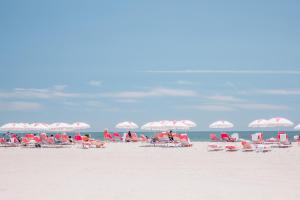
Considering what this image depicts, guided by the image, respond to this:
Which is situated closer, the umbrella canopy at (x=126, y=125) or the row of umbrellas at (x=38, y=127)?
the row of umbrellas at (x=38, y=127)

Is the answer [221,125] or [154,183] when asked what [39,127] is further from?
[154,183]

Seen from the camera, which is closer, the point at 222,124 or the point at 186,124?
the point at 186,124

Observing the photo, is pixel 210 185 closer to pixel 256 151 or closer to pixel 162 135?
pixel 256 151

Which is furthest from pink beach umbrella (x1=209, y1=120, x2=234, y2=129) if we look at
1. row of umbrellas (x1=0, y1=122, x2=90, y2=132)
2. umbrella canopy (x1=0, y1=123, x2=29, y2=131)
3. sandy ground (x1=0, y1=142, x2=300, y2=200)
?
sandy ground (x1=0, y1=142, x2=300, y2=200)

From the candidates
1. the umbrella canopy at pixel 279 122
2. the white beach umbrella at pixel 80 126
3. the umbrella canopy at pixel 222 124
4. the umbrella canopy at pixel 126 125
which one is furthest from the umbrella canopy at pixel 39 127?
the umbrella canopy at pixel 279 122

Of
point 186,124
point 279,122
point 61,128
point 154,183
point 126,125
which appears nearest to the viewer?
point 154,183

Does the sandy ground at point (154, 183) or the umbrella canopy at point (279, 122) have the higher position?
the umbrella canopy at point (279, 122)

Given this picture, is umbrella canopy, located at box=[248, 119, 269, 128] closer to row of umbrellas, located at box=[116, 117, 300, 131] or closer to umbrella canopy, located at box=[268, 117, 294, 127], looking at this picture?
row of umbrellas, located at box=[116, 117, 300, 131]

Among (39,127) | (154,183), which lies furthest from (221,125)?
(154,183)

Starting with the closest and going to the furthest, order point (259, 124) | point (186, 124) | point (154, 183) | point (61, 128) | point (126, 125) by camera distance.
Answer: point (154, 183) < point (259, 124) < point (186, 124) < point (61, 128) < point (126, 125)

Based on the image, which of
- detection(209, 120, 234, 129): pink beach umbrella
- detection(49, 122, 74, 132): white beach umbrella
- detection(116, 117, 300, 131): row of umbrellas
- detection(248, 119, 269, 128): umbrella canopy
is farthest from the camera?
detection(209, 120, 234, 129): pink beach umbrella

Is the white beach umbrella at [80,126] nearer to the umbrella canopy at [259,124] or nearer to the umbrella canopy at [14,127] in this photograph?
the umbrella canopy at [14,127]

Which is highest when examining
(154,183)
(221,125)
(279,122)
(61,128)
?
(279,122)

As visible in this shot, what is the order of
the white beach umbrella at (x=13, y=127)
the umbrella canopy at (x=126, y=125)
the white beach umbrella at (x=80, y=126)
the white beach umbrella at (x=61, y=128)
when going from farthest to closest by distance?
the umbrella canopy at (x=126, y=125), the white beach umbrella at (x=80, y=126), the white beach umbrella at (x=61, y=128), the white beach umbrella at (x=13, y=127)
